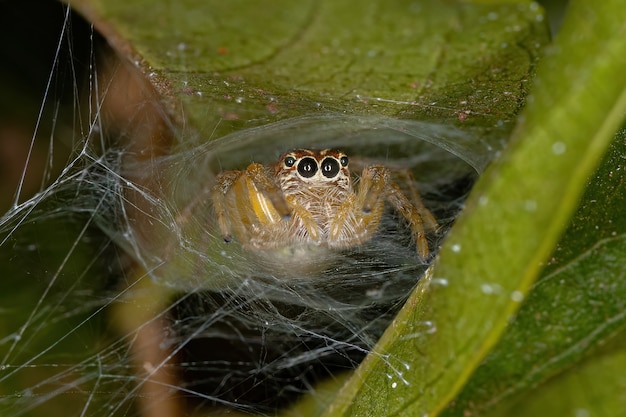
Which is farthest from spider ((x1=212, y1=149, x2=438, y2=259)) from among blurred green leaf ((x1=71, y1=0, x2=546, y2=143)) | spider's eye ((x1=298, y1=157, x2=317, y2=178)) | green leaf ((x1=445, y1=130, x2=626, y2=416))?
green leaf ((x1=445, y1=130, x2=626, y2=416))

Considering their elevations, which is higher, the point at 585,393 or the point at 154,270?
the point at 585,393

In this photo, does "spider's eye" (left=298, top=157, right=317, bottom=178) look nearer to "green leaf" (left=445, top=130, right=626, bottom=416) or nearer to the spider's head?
the spider's head

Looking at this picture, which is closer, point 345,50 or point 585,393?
point 585,393

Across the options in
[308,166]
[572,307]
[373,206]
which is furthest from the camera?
[308,166]

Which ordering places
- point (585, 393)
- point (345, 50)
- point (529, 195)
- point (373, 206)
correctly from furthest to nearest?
point (373, 206) < point (345, 50) < point (585, 393) < point (529, 195)

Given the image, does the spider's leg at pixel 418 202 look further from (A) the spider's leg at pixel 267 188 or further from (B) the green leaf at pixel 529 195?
(B) the green leaf at pixel 529 195

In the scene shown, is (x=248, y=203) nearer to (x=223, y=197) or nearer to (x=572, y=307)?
(x=223, y=197)

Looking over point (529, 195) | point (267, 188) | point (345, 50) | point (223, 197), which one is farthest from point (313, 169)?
point (529, 195)

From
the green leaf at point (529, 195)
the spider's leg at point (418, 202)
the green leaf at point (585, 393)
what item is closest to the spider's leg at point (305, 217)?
the spider's leg at point (418, 202)
